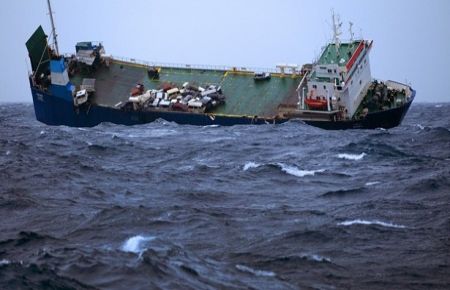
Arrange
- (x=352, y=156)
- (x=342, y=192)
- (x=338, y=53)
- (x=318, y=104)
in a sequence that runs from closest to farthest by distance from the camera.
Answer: (x=342, y=192)
(x=352, y=156)
(x=318, y=104)
(x=338, y=53)

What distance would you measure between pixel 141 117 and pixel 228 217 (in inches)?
1987

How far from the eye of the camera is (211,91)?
79188 mm

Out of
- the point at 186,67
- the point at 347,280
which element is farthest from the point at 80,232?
the point at 186,67

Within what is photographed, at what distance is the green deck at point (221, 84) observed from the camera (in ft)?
251

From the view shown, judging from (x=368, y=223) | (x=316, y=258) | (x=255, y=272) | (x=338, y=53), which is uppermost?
(x=338, y=53)

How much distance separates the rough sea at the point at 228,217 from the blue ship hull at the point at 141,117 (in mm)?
14063

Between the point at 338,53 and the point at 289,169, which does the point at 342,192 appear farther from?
the point at 338,53

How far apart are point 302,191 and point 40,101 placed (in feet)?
207

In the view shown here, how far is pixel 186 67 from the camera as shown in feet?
294

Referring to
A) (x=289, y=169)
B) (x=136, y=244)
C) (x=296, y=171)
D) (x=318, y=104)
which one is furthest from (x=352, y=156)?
(x=136, y=244)

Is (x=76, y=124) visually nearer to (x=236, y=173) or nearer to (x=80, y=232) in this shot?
(x=236, y=173)

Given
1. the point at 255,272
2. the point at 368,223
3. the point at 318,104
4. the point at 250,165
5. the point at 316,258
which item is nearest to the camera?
the point at 255,272

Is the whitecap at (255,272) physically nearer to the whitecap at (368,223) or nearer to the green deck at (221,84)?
the whitecap at (368,223)

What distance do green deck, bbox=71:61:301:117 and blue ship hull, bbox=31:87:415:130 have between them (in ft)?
8.41
